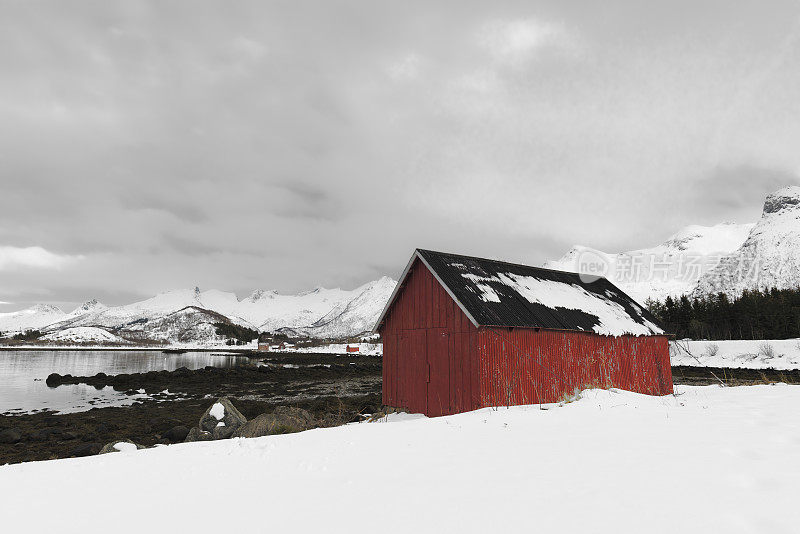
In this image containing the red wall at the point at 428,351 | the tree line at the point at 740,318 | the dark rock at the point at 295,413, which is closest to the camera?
the dark rock at the point at 295,413

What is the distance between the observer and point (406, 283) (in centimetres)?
1861

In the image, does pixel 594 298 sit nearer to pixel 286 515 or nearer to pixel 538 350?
pixel 538 350

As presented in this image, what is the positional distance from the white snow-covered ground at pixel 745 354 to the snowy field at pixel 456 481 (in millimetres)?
41314

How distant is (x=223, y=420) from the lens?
547 inches

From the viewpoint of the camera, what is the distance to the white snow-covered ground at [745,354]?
44.3 m

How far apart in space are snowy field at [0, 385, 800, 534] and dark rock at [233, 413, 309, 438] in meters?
2.94

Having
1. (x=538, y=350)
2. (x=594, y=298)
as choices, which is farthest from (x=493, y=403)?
(x=594, y=298)

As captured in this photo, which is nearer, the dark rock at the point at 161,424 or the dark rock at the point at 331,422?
the dark rock at the point at 331,422

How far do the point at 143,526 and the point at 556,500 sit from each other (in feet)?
14.1

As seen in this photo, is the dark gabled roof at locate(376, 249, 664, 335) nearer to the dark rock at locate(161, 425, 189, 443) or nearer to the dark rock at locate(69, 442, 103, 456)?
the dark rock at locate(161, 425, 189, 443)

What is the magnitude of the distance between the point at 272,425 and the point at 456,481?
7.28 m

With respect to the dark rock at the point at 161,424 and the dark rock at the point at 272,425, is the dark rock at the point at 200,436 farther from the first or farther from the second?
the dark rock at the point at 161,424

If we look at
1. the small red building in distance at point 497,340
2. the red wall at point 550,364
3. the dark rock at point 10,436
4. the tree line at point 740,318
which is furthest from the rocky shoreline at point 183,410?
the tree line at point 740,318

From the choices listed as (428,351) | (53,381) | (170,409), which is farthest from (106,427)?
(53,381)
